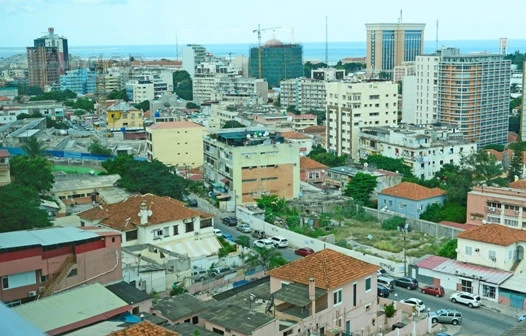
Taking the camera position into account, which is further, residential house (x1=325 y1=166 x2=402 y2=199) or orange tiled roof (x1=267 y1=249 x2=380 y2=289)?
residential house (x1=325 y1=166 x2=402 y2=199)

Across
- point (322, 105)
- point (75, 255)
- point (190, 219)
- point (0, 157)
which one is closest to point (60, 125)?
point (322, 105)

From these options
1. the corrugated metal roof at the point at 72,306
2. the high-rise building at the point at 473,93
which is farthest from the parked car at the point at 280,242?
the high-rise building at the point at 473,93

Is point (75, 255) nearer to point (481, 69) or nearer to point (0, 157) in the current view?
point (0, 157)

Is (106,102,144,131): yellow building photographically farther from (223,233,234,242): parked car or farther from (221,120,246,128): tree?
(223,233,234,242): parked car

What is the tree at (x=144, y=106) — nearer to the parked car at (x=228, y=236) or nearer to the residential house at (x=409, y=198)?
the residential house at (x=409, y=198)

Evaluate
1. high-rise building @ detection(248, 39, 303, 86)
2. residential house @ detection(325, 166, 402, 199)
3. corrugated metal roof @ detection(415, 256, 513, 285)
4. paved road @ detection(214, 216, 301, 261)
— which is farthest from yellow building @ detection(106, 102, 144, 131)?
corrugated metal roof @ detection(415, 256, 513, 285)

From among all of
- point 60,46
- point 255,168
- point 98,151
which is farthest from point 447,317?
point 60,46
